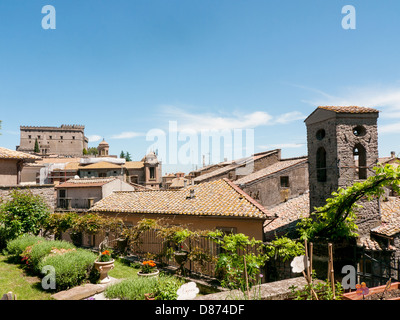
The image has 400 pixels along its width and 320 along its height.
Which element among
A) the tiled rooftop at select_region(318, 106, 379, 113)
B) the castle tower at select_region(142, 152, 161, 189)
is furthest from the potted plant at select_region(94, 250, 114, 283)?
the castle tower at select_region(142, 152, 161, 189)

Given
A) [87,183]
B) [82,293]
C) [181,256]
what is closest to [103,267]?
[82,293]

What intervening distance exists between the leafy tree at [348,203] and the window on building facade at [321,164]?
6.31 meters

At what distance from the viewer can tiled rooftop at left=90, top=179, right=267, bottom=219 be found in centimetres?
1318

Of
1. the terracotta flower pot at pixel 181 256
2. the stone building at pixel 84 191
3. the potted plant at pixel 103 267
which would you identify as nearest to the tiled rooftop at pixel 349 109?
the terracotta flower pot at pixel 181 256

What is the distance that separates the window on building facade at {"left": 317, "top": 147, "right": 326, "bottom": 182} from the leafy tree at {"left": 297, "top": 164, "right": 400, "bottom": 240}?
6305 mm

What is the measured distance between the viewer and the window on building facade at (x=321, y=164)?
13461 millimetres

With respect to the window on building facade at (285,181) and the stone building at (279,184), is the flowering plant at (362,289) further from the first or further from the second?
the window on building facade at (285,181)

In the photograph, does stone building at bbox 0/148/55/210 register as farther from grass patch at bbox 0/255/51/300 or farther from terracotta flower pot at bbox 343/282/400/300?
terracotta flower pot at bbox 343/282/400/300

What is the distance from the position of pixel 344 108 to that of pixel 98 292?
12.7 meters

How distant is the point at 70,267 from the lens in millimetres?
8516

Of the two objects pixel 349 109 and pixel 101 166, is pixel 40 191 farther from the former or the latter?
pixel 101 166

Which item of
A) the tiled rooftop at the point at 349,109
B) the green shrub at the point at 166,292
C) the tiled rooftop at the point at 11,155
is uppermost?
the tiled rooftop at the point at 349,109

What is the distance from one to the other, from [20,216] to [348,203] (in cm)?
1493
